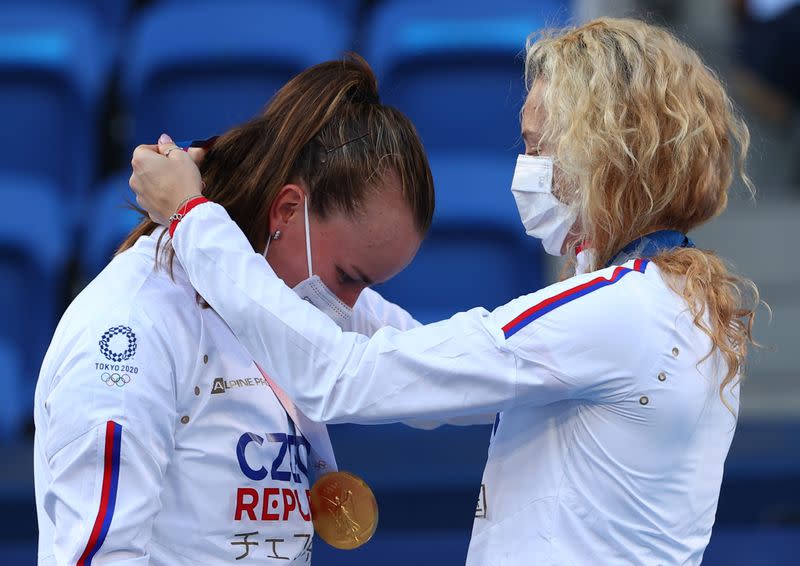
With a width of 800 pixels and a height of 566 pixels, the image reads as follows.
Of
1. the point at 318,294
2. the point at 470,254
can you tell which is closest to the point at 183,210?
the point at 318,294

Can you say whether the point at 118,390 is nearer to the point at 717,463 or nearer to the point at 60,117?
the point at 717,463

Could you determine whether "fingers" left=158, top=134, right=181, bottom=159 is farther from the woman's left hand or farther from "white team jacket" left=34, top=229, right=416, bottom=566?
"white team jacket" left=34, top=229, right=416, bottom=566

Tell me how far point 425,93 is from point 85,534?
279 centimetres

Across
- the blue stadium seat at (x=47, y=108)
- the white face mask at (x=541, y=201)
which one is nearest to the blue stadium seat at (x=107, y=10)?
the blue stadium seat at (x=47, y=108)

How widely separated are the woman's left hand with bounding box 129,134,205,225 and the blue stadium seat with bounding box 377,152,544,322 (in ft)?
6.54

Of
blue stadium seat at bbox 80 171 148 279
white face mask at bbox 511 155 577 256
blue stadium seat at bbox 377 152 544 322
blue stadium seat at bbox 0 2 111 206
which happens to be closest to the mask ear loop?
white face mask at bbox 511 155 577 256

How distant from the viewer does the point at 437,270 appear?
3670 millimetres

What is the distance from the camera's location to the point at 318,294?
1807 mm

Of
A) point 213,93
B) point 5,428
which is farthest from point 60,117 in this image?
point 5,428

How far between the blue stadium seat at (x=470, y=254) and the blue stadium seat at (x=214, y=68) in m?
0.73

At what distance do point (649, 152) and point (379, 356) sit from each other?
0.47 meters

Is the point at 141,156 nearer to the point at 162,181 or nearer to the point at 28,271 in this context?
the point at 162,181

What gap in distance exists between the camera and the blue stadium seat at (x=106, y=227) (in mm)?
3467

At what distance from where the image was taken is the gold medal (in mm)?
1790
